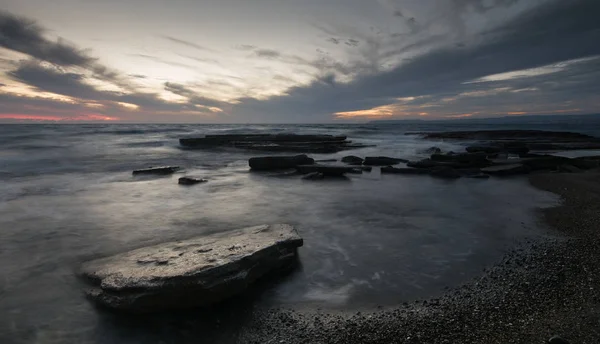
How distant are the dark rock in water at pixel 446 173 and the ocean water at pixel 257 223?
2.80ft

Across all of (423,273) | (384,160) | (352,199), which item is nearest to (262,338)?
(423,273)

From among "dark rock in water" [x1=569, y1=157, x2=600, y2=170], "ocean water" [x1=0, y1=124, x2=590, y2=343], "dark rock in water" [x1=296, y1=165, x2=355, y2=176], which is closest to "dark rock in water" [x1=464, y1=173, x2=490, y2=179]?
"ocean water" [x1=0, y1=124, x2=590, y2=343]

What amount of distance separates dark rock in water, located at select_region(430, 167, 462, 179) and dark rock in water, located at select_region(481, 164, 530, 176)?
1.71m

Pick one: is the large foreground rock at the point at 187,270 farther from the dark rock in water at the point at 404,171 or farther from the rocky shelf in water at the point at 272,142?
the rocky shelf in water at the point at 272,142

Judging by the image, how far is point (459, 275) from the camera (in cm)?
583

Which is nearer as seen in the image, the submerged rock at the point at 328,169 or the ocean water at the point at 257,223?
the ocean water at the point at 257,223

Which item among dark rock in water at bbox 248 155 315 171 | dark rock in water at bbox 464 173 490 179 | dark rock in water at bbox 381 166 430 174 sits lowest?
dark rock in water at bbox 464 173 490 179

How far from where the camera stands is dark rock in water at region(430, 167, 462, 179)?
17.1 meters

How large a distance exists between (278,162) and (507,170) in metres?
12.8

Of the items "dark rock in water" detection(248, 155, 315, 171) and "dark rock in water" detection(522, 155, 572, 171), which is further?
"dark rock in water" detection(248, 155, 315, 171)

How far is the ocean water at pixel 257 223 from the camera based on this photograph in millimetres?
4738

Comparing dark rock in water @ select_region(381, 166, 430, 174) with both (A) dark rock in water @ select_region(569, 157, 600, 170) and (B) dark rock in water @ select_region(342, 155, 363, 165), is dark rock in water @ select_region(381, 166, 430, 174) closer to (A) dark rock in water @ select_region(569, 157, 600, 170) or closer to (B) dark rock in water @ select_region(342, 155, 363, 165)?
(B) dark rock in water @ select_region(342, 155, 363, 165)

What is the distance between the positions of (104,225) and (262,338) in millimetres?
7375

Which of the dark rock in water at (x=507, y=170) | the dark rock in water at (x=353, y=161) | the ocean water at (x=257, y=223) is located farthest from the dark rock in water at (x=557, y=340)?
the dark rock in water at (x=353, y=161)
